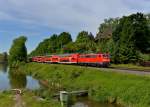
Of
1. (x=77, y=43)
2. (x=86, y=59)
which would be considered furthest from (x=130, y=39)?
(x=77, y=43)

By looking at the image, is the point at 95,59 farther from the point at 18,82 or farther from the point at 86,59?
the point at 18,82

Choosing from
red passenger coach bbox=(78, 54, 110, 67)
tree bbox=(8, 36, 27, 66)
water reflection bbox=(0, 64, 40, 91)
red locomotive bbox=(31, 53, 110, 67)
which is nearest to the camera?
water reflection bbox=(0, 64, 40, 91)

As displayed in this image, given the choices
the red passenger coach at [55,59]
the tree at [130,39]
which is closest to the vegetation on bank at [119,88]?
the tree at [130,39]

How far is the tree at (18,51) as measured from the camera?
14438cm

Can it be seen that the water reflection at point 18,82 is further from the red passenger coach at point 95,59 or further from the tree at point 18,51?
the tree at point 18,51

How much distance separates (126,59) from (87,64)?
8.51 meters

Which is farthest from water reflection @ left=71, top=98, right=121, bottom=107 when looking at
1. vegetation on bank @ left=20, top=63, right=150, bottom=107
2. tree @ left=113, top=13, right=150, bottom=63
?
tree @ left=113, top=13, right=150, bottom=63

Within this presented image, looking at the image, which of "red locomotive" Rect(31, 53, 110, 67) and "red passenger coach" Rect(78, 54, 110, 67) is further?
"red locomotive" Rect(31, 53, 110, 67)

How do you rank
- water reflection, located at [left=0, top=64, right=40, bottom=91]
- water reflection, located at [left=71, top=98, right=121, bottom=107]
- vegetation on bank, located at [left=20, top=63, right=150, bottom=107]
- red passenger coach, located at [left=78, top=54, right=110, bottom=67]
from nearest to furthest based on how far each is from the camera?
1. vegetation on bank, located at [left=20, top=63, right=150, bottom=107]
2. water reflection, located at [left=71, top=98, right=121, bottom=107]
3. water reflection, located at [left=0, top=64, right=40, bottom=91]
4. red passenger coach, located at [left=78, top=54, right=110, bottom=67]

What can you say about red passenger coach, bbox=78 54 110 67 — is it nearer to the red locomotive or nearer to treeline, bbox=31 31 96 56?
the red locomotive

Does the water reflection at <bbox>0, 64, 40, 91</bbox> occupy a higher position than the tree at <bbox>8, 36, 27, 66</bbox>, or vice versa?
the tree at <bbox>8, 36, 27, 66</bbox>

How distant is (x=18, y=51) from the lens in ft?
472

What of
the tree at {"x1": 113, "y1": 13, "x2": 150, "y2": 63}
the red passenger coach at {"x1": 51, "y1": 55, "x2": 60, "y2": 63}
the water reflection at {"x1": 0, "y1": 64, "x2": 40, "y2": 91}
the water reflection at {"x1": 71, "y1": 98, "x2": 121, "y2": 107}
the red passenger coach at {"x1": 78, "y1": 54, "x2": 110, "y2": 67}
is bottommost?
the water reflection at {"x1": 71, "y1": 98, "x2": 121, "y2": 107}

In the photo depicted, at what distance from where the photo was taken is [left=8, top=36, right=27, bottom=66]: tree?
144 m
